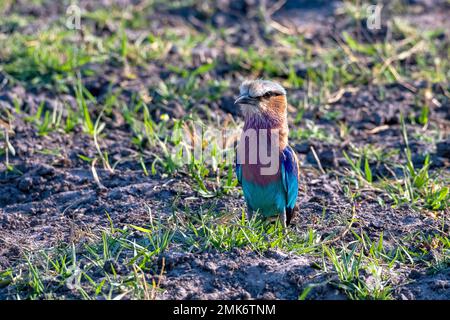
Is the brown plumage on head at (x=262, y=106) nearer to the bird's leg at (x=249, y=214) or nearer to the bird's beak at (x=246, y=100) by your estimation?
the bird's beak at (x=246, y=100)

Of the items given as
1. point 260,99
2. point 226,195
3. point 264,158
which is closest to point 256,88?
point 260,99

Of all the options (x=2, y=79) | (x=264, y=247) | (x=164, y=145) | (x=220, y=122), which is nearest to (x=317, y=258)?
(x=264, y=247)

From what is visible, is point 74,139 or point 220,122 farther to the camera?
point 220,122

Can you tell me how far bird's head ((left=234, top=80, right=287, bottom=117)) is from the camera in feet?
18.0

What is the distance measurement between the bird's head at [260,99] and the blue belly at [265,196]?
0.46 metres

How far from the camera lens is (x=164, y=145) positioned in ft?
20.2

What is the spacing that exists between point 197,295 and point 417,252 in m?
1.43

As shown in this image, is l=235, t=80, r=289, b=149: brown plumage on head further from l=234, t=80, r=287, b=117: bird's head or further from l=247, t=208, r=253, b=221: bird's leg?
l=247, t=208, r=253, b=221: bird's leg

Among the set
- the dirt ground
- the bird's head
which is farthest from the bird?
Result: the dirt ground

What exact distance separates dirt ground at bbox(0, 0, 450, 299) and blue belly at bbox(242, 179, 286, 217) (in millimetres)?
124

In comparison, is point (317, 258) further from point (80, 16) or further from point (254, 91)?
point (80, 16)

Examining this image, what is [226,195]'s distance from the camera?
5797 millimetres

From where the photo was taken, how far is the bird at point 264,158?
17.6ft

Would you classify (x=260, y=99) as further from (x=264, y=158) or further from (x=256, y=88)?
(x=264, y=158)
